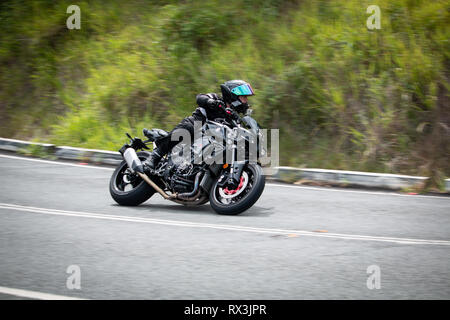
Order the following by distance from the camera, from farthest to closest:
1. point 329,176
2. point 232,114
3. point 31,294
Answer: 1. point 329,176
2. point 232,114
3. point 31,294

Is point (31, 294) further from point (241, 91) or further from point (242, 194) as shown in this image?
point (241, 91)

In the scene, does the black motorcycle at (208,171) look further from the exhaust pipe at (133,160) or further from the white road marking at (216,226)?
the white road marking at (216,226)

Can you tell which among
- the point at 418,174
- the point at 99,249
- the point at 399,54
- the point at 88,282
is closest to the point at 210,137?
the point at 99,249

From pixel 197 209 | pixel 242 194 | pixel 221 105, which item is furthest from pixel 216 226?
pixel 221 105

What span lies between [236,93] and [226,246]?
100 inches

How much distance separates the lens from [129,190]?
9102 mm

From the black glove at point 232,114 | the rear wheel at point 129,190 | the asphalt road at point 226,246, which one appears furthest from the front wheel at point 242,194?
the rear wheel at point 129,190

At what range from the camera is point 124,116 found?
48.4 ft

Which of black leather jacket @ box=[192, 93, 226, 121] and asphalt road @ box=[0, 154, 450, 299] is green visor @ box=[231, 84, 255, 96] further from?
asphalt road @ box=[0, 154, 450, 299]

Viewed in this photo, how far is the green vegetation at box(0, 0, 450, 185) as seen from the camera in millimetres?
11945

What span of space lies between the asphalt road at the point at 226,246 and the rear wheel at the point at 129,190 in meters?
0.19

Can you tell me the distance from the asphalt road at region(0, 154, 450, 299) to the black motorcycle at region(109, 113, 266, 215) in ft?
0.78
